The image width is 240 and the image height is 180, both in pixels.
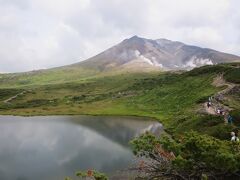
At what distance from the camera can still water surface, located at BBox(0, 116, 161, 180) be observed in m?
55.9

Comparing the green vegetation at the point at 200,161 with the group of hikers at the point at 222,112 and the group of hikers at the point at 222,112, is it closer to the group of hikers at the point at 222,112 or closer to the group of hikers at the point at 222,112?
the group of hikers at the point at 222,112

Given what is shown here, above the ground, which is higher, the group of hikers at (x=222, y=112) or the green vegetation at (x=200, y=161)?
the green vegetation at (x=200, y=161)

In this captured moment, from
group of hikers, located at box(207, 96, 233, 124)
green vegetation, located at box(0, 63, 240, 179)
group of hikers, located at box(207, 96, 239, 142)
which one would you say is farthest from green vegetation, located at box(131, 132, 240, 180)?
group of hikers, located at box(207, 96, 233, 124)

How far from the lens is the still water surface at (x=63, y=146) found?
184ft

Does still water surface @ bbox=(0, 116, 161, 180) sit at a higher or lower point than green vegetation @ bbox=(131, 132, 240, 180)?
lower

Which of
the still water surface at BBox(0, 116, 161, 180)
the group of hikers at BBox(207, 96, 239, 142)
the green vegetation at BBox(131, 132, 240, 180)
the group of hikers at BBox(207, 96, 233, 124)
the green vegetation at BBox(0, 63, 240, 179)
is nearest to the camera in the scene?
the green vegetation at BBox(131, 132, 240, 180)

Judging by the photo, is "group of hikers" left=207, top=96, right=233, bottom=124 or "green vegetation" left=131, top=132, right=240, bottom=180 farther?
"group of hikers" left=207, top=96, right=233, bottom=124

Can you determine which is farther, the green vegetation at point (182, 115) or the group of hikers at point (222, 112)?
the group of hikers at point (222, 112)

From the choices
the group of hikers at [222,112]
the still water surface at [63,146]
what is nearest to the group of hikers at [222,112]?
the group of hikers at [222,112]

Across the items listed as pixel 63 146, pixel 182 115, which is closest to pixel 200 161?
pixel 63 146

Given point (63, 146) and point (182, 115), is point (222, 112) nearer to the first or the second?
point (182, 115)

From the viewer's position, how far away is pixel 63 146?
7494 cm

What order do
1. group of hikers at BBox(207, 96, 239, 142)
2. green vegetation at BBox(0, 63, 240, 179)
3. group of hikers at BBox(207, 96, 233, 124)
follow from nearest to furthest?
green vegetation at BBox(0, 63, 240, 179)
group of hikers at BBox(207, 96, 239, 142)
group of hikers at BBox(207, 96, 233, 124)

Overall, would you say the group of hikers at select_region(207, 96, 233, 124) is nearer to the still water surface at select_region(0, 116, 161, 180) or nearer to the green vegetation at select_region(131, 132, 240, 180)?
the still water surface at select_region(0, 116, 161, 180)
